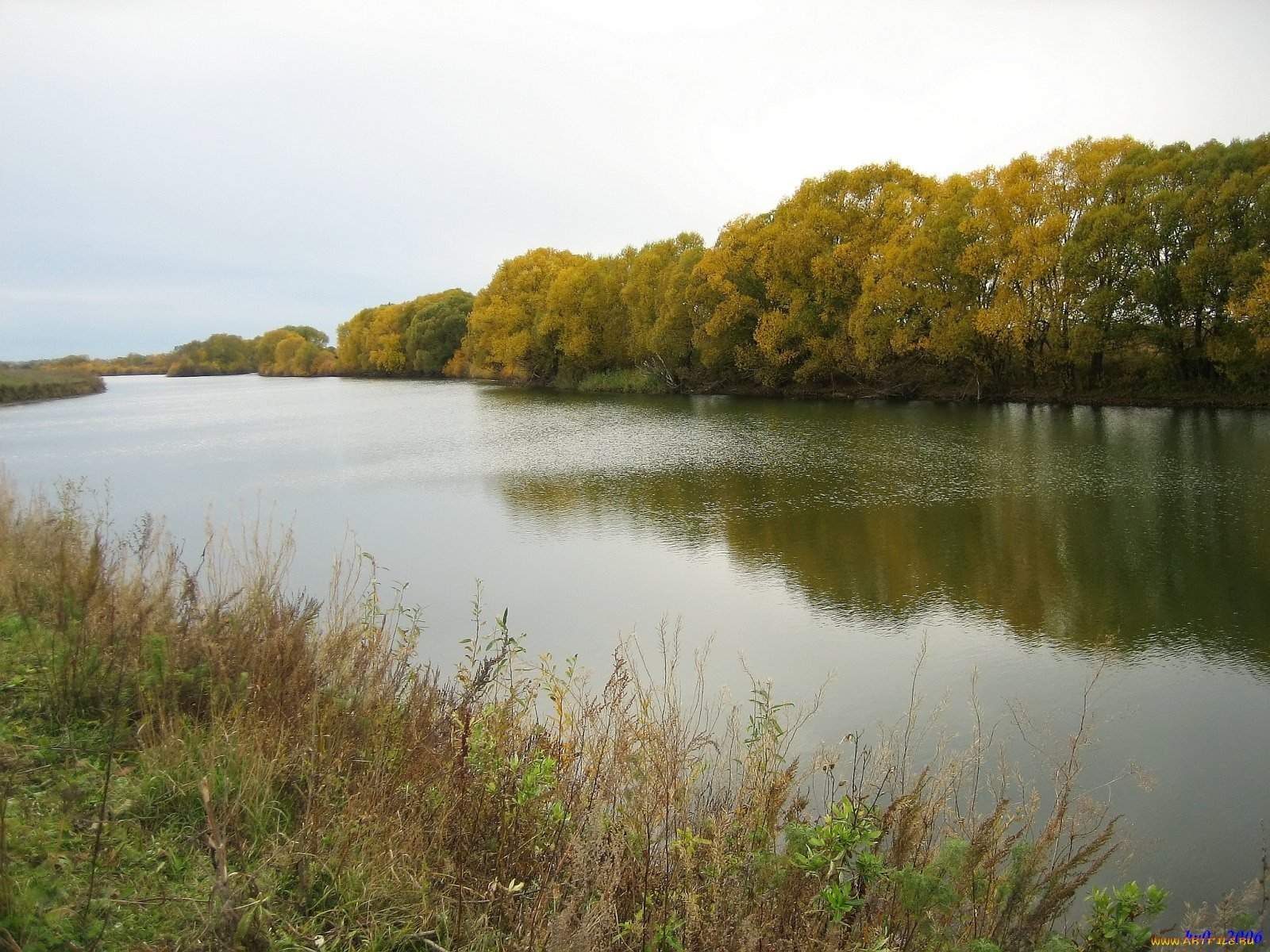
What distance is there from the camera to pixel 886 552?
11.2m

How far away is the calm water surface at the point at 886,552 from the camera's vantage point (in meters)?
6.19

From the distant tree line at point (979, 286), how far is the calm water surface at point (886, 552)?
12.1 ft

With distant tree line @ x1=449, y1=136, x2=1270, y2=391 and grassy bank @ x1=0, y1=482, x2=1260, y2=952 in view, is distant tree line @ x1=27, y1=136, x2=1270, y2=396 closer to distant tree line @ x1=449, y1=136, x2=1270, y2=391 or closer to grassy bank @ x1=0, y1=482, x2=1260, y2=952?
distant tree line @ x1=449, y1=136, x2=1270, y2=391

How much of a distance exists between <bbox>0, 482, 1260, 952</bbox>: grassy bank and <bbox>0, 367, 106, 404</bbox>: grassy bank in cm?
5270

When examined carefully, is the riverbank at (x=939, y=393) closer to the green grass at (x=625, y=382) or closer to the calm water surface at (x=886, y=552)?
the green grass at (x=625, y=382)

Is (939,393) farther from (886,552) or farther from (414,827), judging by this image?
(414,827)

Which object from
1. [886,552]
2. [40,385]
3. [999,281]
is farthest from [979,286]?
[40,385]

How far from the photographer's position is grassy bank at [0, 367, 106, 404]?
4603cm

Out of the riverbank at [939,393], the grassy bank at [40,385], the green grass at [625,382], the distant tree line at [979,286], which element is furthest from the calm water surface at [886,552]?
the grassy bank at [40,385]

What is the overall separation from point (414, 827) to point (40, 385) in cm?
6058

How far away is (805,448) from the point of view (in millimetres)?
20984

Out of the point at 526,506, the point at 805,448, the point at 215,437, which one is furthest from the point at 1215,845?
the point at 215,437

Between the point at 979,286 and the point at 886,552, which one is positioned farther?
the point at 979,286

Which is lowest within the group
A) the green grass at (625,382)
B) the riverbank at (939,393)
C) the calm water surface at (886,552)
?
the calm water surface at (886,552)
